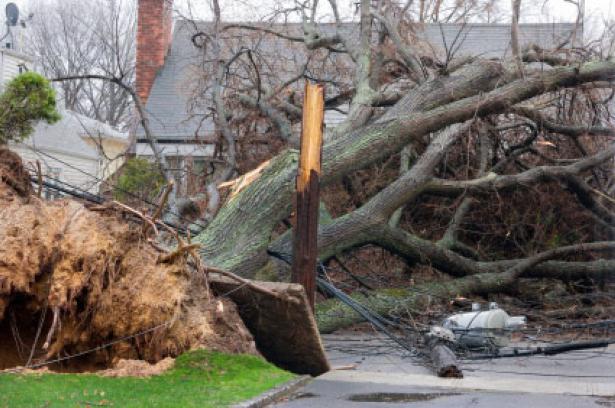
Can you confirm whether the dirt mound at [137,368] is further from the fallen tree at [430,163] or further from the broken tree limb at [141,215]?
the fallen tree at [430,163]

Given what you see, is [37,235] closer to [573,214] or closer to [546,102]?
[546,102]

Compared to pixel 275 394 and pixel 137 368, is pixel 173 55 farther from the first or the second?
pixel 275 394

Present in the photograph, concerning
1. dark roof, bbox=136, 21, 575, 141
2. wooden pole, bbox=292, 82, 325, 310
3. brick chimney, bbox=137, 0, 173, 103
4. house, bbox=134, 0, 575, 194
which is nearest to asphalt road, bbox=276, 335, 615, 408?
wooden pole, bbox=292, 82, 325, 310

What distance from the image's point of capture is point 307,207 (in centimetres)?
1180

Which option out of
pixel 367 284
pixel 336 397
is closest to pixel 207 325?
pixel 336 397

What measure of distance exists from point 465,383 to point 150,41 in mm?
21314

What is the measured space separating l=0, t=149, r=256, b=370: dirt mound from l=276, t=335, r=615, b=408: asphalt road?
1.48 metres

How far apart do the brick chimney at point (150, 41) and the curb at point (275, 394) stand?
19776 mm

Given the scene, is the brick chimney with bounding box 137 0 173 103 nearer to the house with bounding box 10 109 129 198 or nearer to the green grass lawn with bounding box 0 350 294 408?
the house with bounding box 10 109 129 198

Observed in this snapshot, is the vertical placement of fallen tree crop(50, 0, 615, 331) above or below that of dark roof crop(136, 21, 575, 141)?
below

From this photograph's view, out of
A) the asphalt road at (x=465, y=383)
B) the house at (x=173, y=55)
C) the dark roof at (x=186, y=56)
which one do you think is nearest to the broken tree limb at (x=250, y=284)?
the asphalt road at (x=465, y=383)

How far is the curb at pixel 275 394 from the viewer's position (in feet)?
29.5

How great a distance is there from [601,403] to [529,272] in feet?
22.8

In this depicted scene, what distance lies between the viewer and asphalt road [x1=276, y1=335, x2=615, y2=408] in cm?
976
